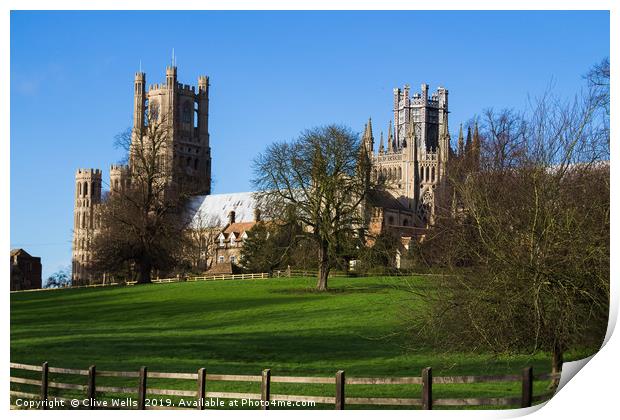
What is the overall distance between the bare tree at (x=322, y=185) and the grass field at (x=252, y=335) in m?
2.78

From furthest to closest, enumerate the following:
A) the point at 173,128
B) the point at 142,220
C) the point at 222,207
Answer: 1. the point at 173,128
2. the point at 222,207
3. the point at 142,220

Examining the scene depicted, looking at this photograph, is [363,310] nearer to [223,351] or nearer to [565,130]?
[223,351]

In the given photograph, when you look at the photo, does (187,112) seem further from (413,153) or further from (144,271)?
(144,271)

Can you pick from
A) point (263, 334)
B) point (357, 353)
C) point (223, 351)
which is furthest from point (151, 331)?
point (357, 353)

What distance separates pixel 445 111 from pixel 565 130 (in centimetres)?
12532

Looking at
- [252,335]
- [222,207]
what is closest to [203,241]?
[222,207]

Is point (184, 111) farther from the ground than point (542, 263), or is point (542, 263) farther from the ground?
point (184, 111)

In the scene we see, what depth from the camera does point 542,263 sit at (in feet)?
62.5

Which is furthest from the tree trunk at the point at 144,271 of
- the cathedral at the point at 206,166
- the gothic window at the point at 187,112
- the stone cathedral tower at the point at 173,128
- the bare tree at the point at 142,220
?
the gothic window at the point at 187,112

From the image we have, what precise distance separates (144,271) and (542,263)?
42.2 metres

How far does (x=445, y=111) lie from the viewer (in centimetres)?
14375

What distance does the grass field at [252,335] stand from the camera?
23.4 m

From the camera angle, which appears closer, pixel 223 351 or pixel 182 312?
pixel 223 351
